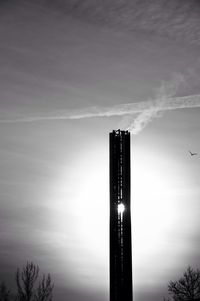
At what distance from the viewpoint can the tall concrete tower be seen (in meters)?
40.1

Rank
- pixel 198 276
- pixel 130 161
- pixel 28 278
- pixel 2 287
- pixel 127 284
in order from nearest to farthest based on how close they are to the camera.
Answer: pixel 127 284, pixel 130 161, pixel 28 278, pixel 198 276, pixel 2 287

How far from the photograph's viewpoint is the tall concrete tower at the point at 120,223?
40125 mm

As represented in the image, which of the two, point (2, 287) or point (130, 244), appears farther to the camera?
point (2, 287)

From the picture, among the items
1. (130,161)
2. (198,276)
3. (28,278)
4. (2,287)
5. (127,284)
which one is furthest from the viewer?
(2,287)

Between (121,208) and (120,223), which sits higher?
(121,208)

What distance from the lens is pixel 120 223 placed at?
41.0m

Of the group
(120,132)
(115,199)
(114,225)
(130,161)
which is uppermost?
(120,132)

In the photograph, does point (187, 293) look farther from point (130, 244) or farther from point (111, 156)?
point (111, 156)

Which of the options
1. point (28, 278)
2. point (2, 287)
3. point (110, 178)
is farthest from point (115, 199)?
point (2, 287)

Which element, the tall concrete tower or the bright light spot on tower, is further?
the bright light spot on tower

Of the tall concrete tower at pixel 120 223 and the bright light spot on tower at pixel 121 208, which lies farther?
the bright light spot on tower at pixel 121 208

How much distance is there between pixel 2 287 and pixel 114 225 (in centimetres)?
4060

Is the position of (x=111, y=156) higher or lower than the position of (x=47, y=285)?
higher

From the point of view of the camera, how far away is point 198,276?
59.7 metres
